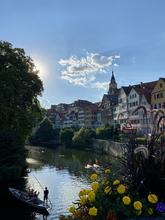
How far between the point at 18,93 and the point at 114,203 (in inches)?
1531

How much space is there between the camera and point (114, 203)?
609cm

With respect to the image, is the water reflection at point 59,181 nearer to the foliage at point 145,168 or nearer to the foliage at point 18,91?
the foliage at point 18,91

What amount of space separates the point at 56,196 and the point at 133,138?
93.6ft

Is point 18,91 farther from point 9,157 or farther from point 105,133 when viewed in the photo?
point 105,133

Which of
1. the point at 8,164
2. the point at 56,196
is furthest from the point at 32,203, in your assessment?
the point at 8,164

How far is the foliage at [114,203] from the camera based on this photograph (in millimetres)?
5828

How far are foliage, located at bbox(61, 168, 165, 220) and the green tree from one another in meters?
32.4

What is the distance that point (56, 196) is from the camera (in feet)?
112

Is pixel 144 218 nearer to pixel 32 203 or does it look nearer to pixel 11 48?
pixel 32 203

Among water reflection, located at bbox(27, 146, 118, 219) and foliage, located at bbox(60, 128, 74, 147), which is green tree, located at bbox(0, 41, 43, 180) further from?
foliage, located at bbox(60, 128, 74, 147)

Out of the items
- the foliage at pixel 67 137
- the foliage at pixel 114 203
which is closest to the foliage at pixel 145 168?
the foliage at pixel 114 203

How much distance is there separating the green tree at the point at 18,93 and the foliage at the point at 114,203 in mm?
32405

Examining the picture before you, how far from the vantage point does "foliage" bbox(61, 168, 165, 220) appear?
5.83 metres

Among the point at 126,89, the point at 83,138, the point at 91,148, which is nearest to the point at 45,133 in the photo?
the point at 83,138
